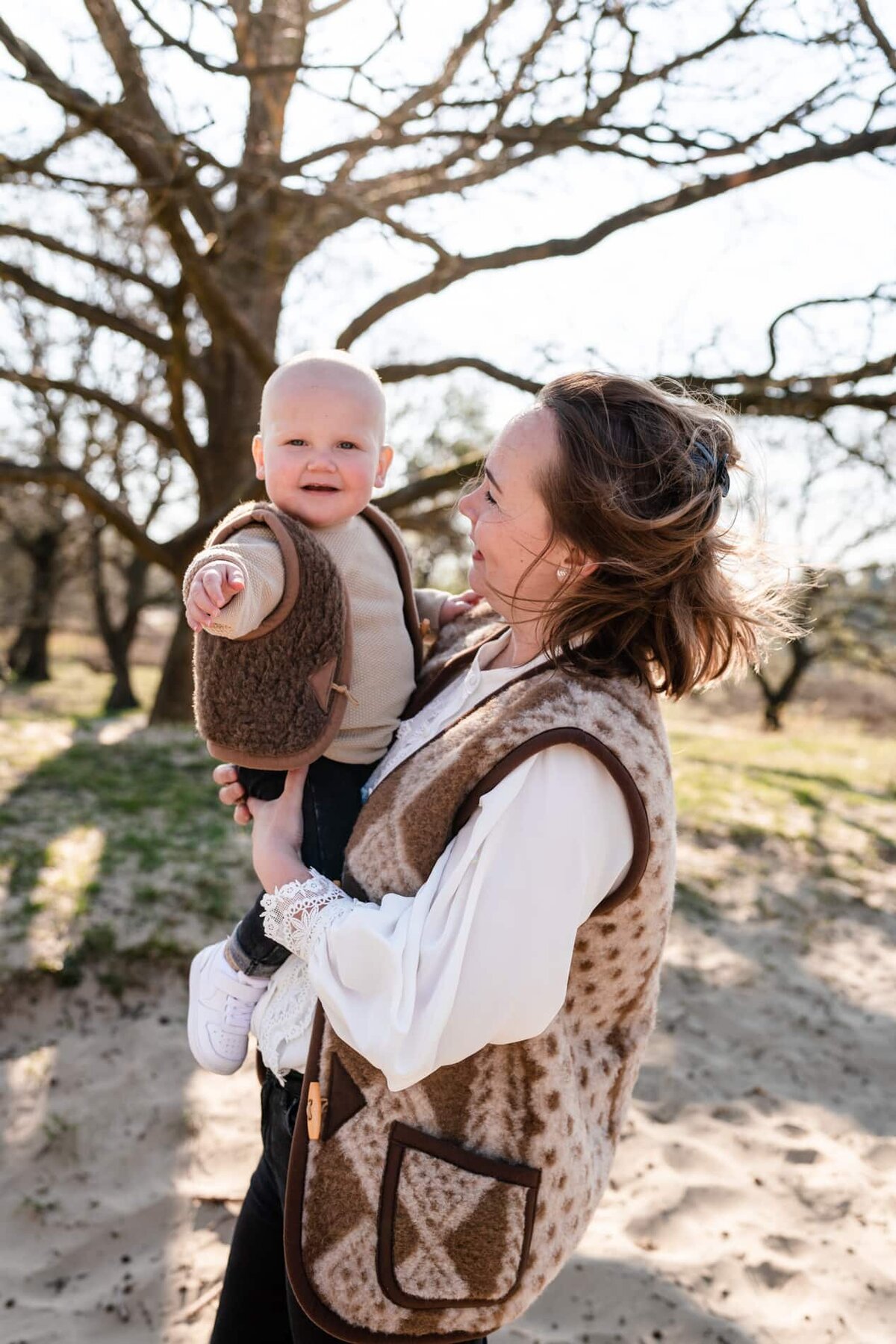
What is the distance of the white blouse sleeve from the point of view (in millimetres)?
1126

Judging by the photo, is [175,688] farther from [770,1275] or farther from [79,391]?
[770,1275]

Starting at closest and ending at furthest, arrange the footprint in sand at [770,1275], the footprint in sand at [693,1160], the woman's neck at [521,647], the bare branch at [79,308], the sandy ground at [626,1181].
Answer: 1. the woman's neck at [521,647]
2. the sandy ground at [626,1181]
3. the footprint in sand at [770,1275]
4. the footprint in sand at [693,1160]
5. the bare branch at [79,308]

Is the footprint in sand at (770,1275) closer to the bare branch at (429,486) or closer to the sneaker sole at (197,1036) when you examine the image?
the sneaker sole at (197,1036)

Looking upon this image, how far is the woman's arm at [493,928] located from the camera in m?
1.13

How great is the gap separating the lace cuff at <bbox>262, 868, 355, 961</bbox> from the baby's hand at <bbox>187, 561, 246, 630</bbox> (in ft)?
1.38

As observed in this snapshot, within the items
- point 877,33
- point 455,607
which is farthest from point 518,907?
point 877,33

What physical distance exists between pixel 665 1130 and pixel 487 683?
8.23ft

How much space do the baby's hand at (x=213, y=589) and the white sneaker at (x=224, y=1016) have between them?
575 millimetres

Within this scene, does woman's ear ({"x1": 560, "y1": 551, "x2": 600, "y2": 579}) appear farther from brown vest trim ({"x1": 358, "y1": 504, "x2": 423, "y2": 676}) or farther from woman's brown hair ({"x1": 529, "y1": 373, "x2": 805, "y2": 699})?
brown vest trim ({"x1": 358, "y1": 504, "x2": 423, "y2": 676})

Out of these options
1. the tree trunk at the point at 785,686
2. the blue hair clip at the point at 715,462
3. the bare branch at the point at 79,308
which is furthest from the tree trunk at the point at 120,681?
the blue hair clip at the point at 715,462

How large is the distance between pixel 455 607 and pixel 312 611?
401mm

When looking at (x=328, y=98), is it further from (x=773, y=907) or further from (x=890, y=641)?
(x=890, y=641)

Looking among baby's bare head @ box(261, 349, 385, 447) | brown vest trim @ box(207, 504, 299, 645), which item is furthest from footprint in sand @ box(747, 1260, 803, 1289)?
baby's bare head @ box(261, 349, 385, 447)

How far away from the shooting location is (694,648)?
1.38 metres
